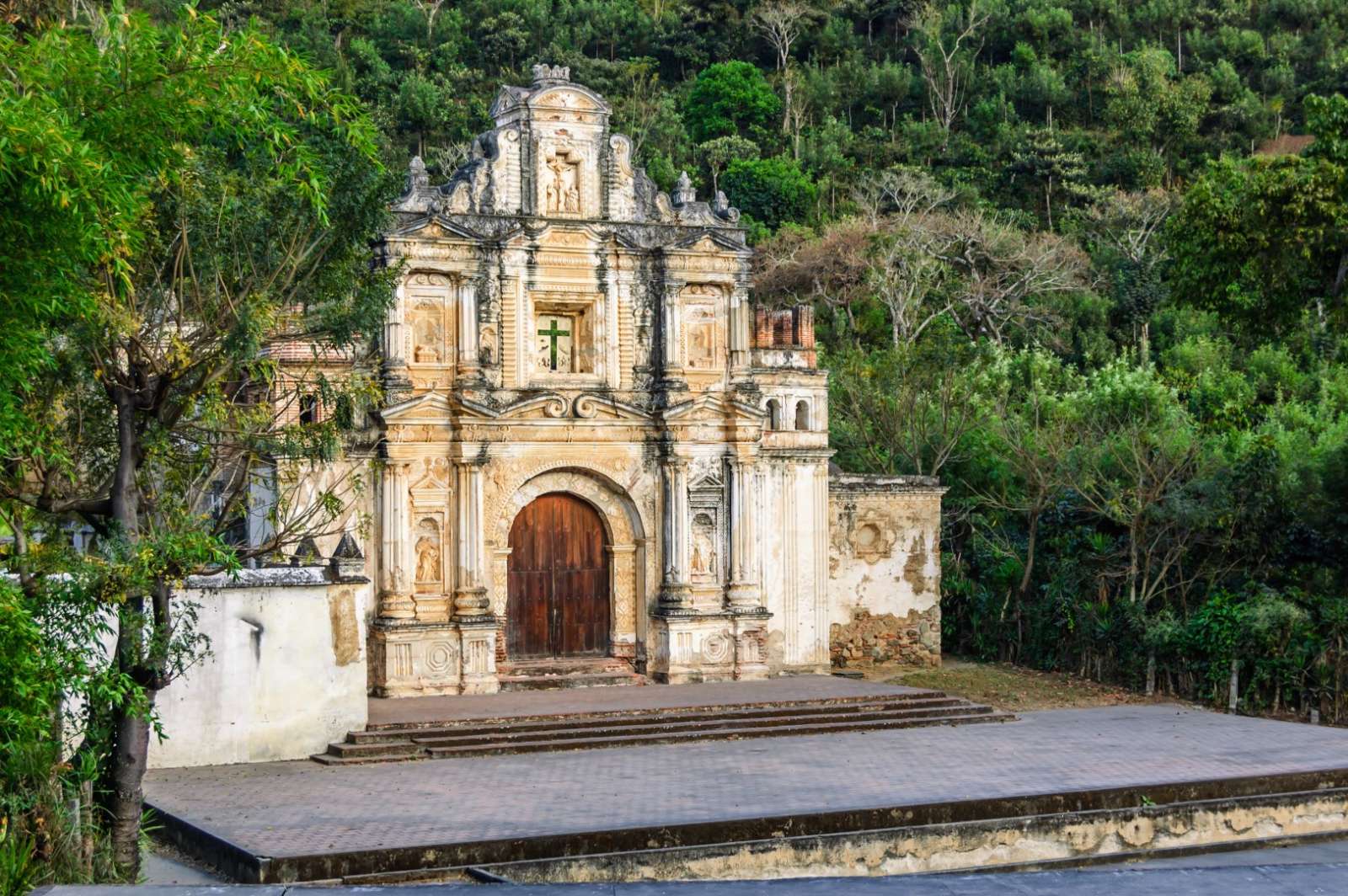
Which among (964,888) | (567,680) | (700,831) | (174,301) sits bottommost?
(700,831)

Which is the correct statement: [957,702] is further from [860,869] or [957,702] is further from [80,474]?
[80,474]

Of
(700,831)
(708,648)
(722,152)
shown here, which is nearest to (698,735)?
(708,648)

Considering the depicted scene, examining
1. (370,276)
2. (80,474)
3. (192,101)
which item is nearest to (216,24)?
(192,101)

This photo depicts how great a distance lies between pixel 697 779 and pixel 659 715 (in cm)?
308

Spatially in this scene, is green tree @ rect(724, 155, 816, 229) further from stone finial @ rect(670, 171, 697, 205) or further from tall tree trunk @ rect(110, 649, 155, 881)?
tall tree trunk @ rect(110, 649, 155, 881)

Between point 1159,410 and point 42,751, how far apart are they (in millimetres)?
19928

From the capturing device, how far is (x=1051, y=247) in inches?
1786

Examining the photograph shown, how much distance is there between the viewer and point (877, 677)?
2419cm

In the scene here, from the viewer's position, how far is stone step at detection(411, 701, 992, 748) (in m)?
19.2

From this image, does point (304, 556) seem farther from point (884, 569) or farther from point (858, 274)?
point (858, 274)

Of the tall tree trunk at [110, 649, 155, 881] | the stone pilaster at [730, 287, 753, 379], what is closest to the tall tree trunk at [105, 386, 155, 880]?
the tall tree trunk at [110, 649, 155, 881]

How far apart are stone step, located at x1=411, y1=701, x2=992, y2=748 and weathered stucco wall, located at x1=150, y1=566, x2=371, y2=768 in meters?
1.12

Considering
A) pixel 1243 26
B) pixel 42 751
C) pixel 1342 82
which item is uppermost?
pixel 1243 26

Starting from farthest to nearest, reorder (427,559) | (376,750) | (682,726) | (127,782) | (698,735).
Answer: (427,559)
(682,726)
(698,735)
(376,750)
(127,782)
